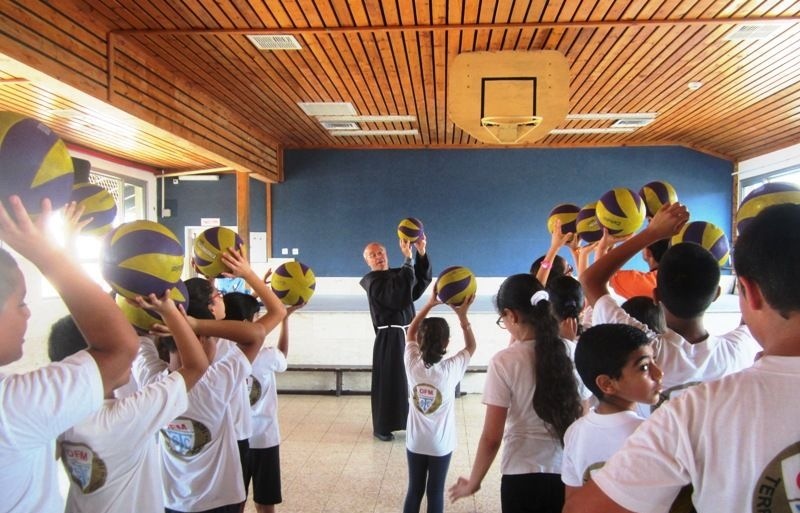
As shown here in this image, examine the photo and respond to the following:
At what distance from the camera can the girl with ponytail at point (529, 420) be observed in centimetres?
189

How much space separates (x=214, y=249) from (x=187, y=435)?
745mm

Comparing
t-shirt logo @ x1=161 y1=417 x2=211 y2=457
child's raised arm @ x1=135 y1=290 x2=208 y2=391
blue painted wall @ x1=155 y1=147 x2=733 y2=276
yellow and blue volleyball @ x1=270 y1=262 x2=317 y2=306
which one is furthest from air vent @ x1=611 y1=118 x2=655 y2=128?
child's raised arm @ x1=135 y1=290 x2=208 y2=391

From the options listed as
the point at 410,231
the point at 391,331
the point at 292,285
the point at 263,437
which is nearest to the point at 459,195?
the point at 391,331

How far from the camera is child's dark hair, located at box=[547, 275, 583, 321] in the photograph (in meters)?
2.47

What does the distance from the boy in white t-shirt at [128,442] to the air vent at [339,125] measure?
23.8 feet

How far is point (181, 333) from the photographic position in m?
1.53

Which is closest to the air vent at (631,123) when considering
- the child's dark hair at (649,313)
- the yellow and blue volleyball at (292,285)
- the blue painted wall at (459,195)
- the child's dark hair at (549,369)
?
the blue painted wall at (459,195)

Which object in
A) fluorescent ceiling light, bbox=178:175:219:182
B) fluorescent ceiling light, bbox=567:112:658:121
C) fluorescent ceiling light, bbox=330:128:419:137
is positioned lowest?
fluorescent ceiling light, bbox=178:175:219:182

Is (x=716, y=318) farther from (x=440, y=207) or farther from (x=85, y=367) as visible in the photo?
(x=85, y=367)

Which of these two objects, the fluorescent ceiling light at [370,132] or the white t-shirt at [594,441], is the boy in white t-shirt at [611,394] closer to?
the white t-shirt at [594,441]

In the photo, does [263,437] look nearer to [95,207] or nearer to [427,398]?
[427,398]

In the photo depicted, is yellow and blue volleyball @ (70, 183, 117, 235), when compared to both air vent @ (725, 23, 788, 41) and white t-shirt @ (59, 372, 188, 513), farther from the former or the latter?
air vent @ (725, 23, 788, 41)

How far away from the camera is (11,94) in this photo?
18.1ft

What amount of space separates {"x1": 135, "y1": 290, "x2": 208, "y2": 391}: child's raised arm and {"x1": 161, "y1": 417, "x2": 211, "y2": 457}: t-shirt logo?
1.74ft
